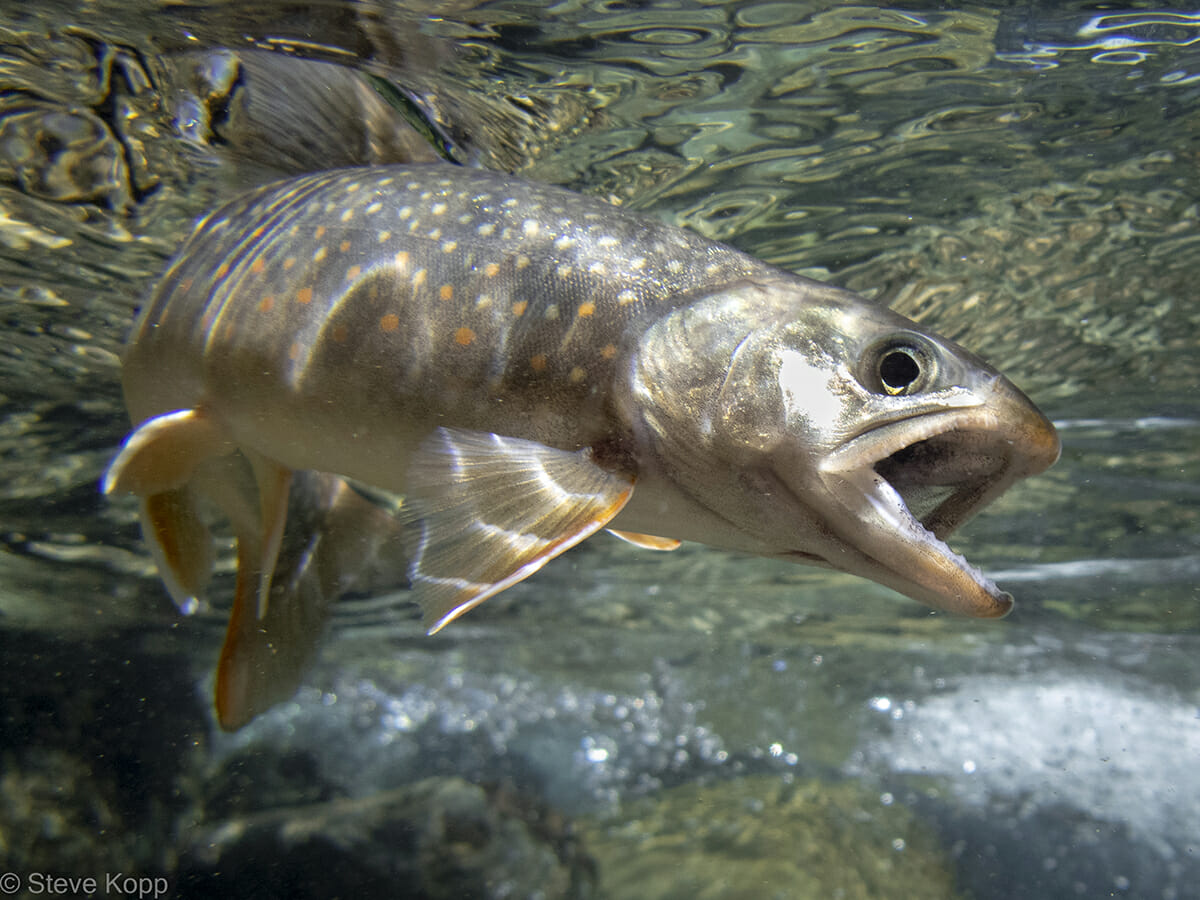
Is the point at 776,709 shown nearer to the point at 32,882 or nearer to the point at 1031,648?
the point at 1031,648

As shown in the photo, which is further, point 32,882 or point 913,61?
point 32,882

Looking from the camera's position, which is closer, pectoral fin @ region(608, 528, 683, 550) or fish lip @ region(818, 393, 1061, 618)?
fish lip @ region(818, 393, 1061, 618)

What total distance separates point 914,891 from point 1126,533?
545cm

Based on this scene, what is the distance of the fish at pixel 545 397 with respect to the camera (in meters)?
2.23

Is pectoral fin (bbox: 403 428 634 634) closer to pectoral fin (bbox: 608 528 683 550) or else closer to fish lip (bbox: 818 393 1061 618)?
fish lip (bbox: 818 393 1061 618)

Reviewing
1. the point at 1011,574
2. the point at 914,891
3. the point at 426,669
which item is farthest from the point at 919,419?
the point at 426,669

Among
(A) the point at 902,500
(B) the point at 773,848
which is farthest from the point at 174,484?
(B) the point at 773,848

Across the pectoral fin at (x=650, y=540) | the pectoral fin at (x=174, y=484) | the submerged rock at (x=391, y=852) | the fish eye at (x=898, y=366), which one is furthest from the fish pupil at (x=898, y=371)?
the submerged rock at (x=391, y=852)

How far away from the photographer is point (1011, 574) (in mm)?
11891

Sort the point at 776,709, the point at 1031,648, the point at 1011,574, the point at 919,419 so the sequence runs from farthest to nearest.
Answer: the point at 776,709 < the point at 1031,648 < the point at 1011,574 < the point at 919,419

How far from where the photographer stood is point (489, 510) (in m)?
2.31

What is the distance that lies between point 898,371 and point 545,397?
1.11 meters

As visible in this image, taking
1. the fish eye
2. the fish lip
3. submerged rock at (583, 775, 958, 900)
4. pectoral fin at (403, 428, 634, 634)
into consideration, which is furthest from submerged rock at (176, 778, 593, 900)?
the fish eye

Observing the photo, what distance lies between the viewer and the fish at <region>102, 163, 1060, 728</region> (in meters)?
2.23
